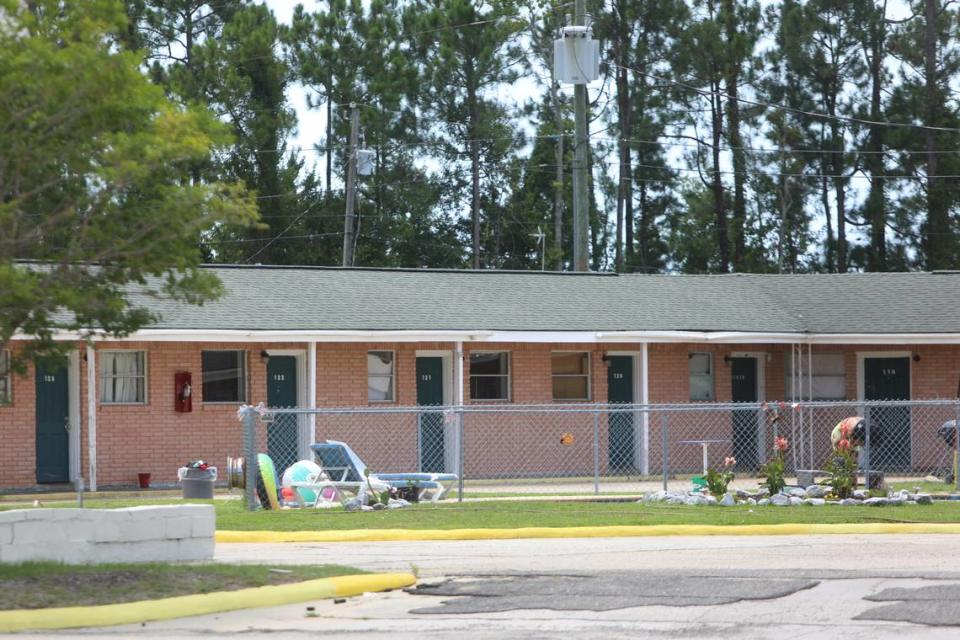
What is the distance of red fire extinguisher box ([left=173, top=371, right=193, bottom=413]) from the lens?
26219 mm

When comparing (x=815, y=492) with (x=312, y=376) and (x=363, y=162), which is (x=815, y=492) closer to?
(x=312, y=376)

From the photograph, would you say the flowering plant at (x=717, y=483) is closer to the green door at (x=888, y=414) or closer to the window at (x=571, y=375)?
the green door at (x=888, y=414)

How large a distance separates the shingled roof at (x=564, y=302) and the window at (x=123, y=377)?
3.31 feet

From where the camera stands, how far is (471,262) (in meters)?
50.5

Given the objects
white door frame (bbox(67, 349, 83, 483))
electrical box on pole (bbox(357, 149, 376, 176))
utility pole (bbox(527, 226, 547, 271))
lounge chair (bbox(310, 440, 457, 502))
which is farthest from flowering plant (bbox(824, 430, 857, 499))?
utility pole (bbox(527, 226, 547, 271))

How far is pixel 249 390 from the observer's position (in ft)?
88.0

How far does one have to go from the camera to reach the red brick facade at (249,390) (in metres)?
25.3

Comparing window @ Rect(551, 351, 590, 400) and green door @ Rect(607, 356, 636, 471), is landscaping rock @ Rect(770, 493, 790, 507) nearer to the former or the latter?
green door @ Rect(607, 356, 636, 471)

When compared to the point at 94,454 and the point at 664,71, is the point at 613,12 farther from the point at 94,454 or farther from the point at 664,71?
the point at 94,454

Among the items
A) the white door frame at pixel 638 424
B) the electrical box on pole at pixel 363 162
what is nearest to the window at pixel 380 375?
the white door frame at pixel 638 424

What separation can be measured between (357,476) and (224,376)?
6230mm

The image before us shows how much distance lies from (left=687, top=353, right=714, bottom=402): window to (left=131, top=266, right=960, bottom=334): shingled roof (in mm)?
865

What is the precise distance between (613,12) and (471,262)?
9136mm

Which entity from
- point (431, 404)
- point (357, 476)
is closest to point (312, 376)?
point (431, 404)
